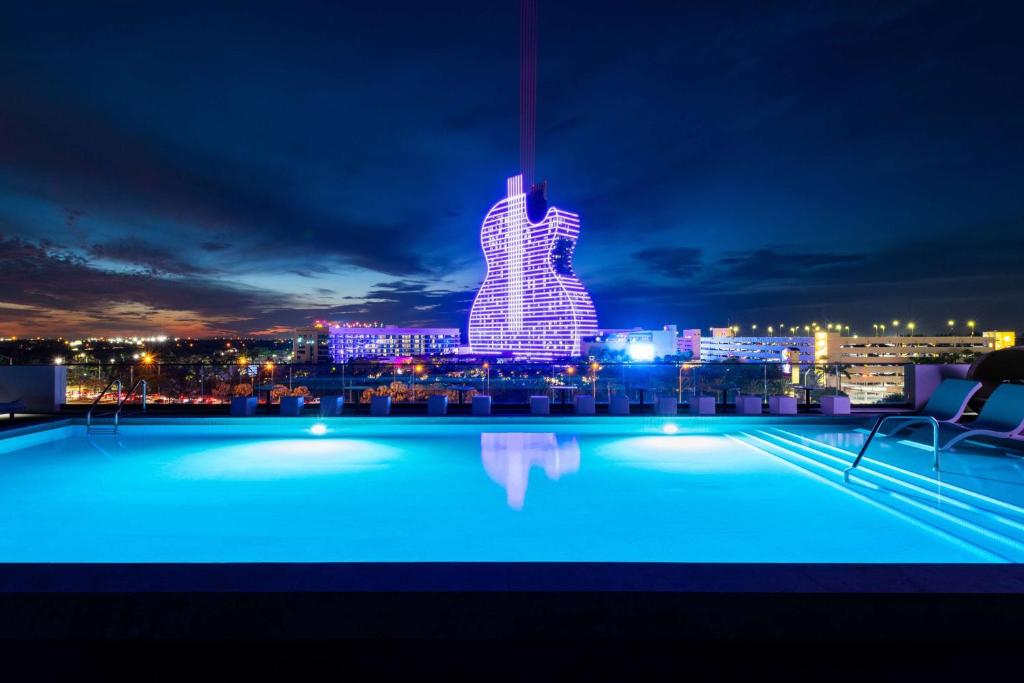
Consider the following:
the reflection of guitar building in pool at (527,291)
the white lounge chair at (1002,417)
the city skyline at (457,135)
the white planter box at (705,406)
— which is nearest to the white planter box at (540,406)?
the white planter box at (705,406)

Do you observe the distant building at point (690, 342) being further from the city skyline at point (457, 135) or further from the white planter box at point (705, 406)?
the white planter box at point (705, 406)

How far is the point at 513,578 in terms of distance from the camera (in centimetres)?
237

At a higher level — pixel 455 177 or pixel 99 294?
pixel 455 177

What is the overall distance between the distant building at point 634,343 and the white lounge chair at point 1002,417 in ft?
130

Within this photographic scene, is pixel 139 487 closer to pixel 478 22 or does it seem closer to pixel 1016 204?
pixel 478 22

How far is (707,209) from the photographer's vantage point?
2239 centimetres

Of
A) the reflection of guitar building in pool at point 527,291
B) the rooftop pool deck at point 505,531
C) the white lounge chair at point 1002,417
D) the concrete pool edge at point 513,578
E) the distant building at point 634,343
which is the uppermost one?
the reflection of guitar building in pool at point 527,291

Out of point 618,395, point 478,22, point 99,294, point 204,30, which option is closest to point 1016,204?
point 618,395

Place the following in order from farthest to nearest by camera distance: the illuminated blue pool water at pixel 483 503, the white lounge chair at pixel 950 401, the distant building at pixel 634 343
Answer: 1. the distant building at pixel 634 343
2. the white lounge chair at pixel 950 401
3. the illuminated blue pool water at pixel 483 503

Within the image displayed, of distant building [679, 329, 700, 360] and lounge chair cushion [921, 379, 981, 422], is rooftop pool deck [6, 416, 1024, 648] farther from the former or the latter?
distant building [679, 329, 700, 360]

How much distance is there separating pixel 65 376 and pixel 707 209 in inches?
864

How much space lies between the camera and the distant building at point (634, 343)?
48.7m

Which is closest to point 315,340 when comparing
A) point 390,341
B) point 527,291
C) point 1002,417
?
point 390,341

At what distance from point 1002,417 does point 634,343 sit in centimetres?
4507
